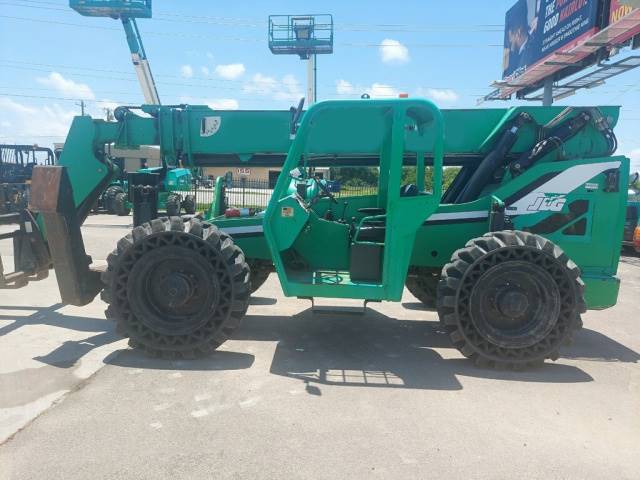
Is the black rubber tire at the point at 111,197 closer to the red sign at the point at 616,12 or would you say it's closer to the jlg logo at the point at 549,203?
the jlg logo at the point at 549,203

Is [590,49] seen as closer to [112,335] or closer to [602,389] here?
[602,389]

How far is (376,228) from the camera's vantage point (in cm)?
542

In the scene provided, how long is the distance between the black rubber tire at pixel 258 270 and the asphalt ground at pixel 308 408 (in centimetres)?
81

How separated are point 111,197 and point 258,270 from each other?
15.8 meters

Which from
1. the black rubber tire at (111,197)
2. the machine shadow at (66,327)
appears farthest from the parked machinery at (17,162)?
the machine shadow at (66,327)

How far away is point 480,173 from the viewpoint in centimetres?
543

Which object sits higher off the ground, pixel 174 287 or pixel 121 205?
pixel 121 205

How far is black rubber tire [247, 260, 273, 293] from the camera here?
230 inches

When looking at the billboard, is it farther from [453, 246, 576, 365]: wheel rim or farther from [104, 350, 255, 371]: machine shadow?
[104, 350, 255, 371]: machine shadow

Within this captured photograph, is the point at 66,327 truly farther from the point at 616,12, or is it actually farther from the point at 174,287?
the point at 616,12

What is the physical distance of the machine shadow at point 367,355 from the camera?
4.37 metres

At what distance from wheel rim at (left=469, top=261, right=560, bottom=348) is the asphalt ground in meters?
0.39

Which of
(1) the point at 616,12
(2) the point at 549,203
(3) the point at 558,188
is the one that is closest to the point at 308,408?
(2) the point at 549,203

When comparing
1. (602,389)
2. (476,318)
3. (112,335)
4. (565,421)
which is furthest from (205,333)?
(602,389)
